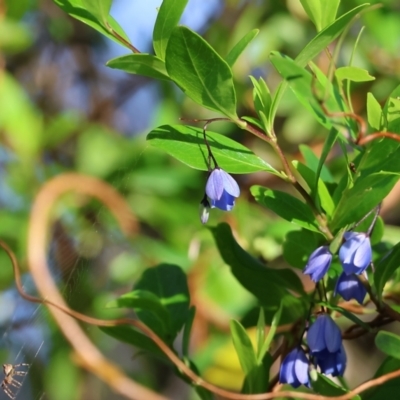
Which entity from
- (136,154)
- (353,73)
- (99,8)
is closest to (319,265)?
(353,73)

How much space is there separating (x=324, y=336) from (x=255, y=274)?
3.2 inches

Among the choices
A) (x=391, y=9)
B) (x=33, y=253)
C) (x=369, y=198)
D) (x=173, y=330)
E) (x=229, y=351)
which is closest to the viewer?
(x=369, y=198)

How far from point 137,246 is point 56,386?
0.27m

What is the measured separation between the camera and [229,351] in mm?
1065

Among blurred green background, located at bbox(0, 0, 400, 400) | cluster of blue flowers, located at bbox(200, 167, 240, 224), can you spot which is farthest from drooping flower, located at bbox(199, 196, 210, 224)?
blurred green background, located at bbox(0, 0, 400, 400)

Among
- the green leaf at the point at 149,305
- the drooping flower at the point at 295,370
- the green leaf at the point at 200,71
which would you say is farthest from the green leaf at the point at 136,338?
the green leaf at the point at 200,71

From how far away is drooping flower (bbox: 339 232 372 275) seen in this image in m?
0.43

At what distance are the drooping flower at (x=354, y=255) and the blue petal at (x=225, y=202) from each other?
8 cm

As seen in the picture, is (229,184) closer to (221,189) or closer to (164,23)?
(221,189)

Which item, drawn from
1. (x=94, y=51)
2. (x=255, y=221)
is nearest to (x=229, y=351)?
(x=255, y=221)

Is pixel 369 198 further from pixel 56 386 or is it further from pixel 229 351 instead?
pixel 56 386

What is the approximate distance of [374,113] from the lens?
17.3 inches

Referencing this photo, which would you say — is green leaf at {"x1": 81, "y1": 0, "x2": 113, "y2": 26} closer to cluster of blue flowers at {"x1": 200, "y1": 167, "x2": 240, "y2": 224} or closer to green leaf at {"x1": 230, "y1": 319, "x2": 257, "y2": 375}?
cluster of blue flowers at {"x1": 200, "y1": 167, "x2": 240, "y2": 224}

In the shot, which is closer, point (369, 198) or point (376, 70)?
point (369, 198)
